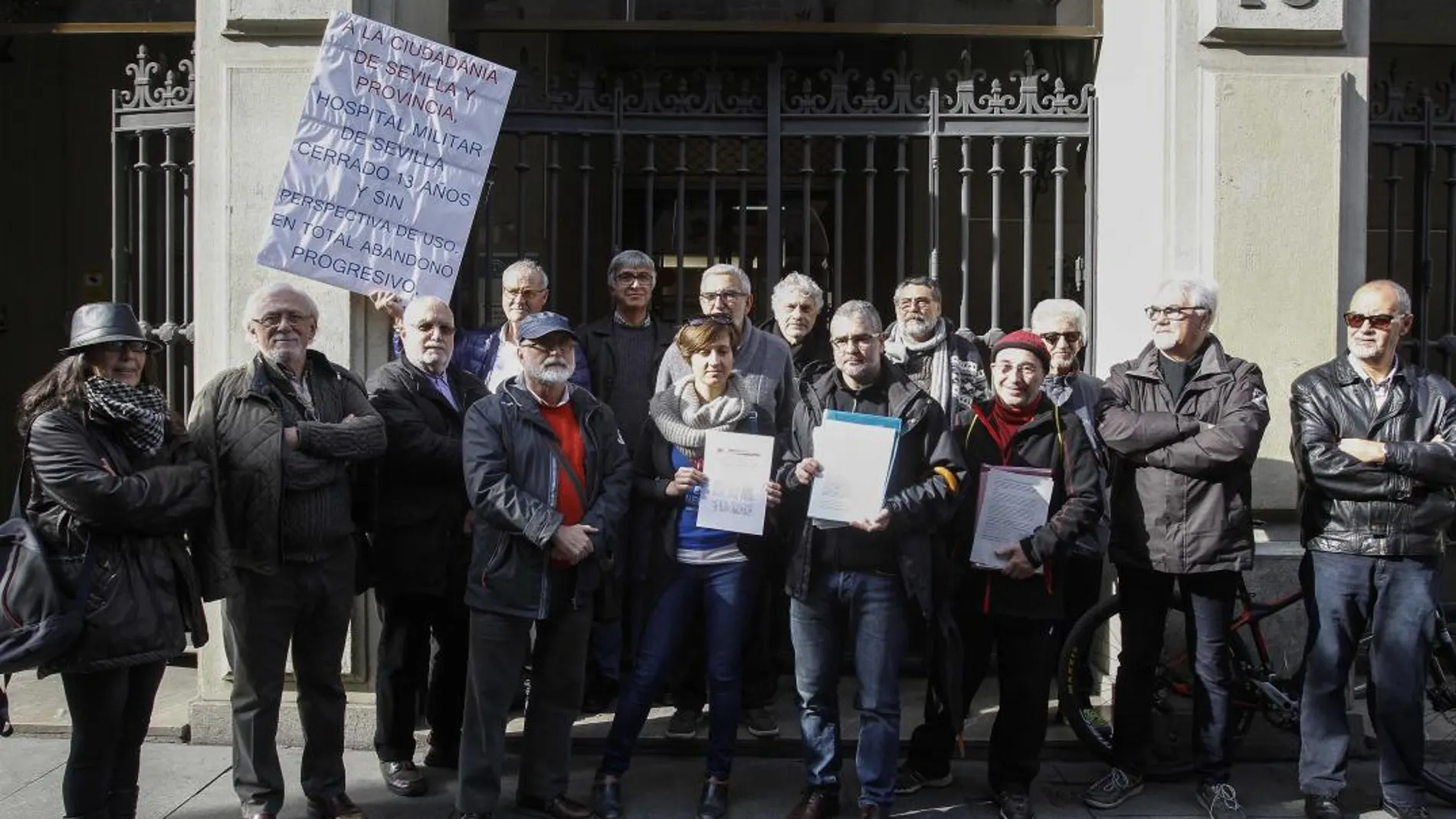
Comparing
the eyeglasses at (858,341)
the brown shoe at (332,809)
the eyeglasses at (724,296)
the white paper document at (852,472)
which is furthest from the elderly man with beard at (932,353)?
the brown shoe at (332,809)

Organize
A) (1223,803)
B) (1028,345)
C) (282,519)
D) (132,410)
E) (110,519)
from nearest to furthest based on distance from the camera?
(110,519) < (132,410) < (282,519) < (1028,345) < (1223,803)

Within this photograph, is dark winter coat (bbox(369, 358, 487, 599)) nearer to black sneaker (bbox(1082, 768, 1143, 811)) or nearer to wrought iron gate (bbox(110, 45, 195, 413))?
wrought iron gate (bbox(110, 45, 195, 413))

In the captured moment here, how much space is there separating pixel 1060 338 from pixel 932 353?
55 centimetres

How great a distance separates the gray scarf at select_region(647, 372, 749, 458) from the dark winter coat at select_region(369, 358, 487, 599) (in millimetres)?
824

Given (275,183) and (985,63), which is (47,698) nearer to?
(275,183)

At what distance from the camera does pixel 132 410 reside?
430cm

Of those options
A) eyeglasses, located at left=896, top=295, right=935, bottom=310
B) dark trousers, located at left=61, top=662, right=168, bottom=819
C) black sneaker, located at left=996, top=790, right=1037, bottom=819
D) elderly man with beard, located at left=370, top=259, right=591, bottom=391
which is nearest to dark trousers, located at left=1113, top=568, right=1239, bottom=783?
black sneaker, located at left=996, top=790, right=1037, bottom=819

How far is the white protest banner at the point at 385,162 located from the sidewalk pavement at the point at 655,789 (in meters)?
2.14

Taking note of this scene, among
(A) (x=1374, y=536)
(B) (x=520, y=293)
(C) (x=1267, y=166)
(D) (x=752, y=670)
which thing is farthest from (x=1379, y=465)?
(B) (x=520, y=293)

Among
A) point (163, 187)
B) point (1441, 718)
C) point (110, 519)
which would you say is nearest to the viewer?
point (110, 519)

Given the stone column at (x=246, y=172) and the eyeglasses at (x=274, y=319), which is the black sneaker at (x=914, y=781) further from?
the eyeglasses at (x=274, y=319)

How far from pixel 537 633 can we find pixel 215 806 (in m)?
1.49

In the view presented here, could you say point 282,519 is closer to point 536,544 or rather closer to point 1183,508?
point 536,544

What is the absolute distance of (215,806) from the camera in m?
5.14
